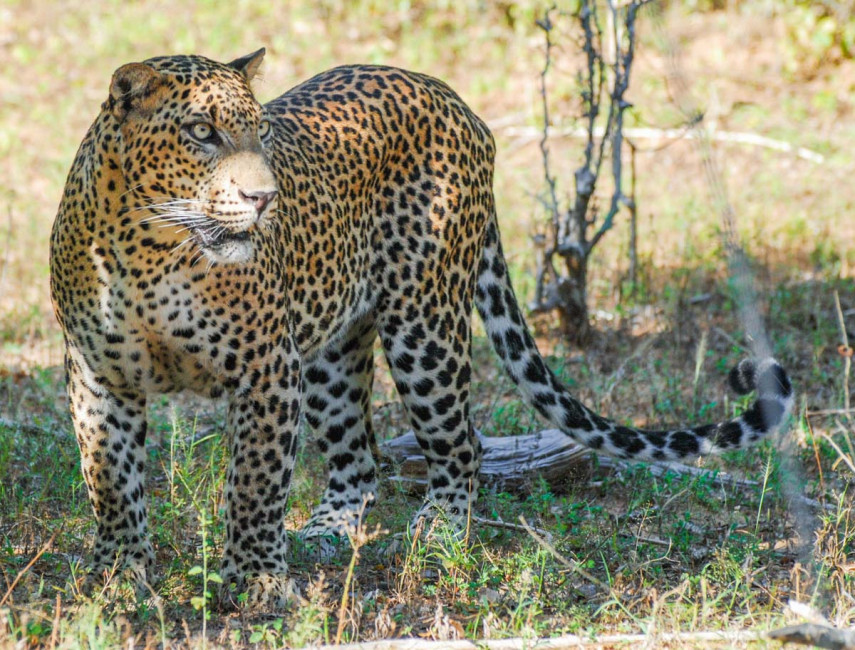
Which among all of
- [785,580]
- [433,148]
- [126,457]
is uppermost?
[433,148]

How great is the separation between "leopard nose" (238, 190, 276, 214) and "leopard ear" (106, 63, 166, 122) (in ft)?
1.67

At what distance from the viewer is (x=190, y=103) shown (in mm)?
4359

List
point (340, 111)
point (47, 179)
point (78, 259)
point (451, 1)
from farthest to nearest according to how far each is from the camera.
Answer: point (451, 1) < point (47, 179) < point (340, 111) < point (78, 259)

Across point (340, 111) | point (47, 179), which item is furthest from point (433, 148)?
point (47, 179)

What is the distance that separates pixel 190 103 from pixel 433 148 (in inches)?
69.2

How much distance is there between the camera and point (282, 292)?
498 cm

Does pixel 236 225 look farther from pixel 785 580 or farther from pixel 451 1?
pixel 451 1

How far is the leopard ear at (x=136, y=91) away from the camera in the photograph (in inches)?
170

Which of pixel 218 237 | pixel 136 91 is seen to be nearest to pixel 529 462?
pixel 218 237

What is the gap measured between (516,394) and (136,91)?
4.18 meters

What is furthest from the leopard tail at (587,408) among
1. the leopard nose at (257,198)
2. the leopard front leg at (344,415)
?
the leopard nose at (257,198)

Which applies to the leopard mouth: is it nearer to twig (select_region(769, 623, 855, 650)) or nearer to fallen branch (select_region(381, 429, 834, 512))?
fallen branch (select_region(381, 429, 834, 512))

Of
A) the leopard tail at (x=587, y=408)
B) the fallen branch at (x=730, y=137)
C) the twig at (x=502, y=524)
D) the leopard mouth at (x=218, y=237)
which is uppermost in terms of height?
A: the fallen branch at (x=730, y=137)

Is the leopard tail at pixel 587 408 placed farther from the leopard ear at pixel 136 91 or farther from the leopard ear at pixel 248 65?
the leopard ear at pixel 136 91
